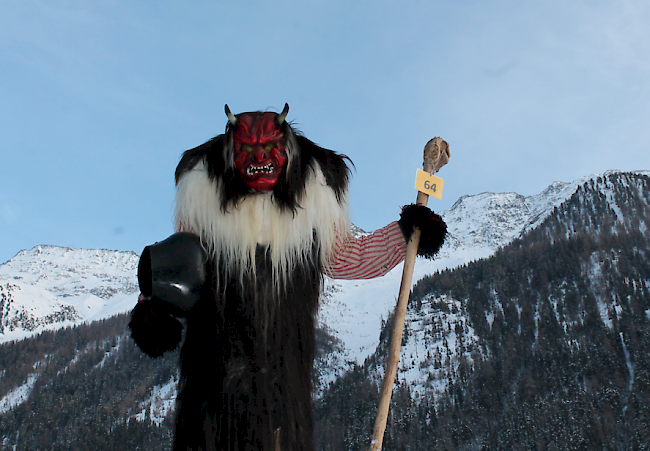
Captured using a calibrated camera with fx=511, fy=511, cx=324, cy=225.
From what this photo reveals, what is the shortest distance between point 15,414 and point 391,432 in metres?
74.3

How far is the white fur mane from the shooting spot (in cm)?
238

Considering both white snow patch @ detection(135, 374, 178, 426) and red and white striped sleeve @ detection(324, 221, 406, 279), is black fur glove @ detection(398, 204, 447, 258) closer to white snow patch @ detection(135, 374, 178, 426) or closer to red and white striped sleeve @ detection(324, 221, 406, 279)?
red and white striped sleeve @ detection(324, 221, 406, 279)

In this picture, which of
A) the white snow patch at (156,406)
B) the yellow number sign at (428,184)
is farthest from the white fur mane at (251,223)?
the white snow patch at (156,406)

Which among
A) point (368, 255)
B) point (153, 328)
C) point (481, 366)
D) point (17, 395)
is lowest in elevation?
point (153, 328)

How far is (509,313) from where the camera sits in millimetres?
105750

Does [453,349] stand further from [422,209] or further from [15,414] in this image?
[422,209]

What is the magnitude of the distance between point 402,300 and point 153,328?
1.22 metres

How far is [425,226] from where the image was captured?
2666 mm

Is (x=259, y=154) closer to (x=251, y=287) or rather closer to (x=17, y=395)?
(x=251, y=287)

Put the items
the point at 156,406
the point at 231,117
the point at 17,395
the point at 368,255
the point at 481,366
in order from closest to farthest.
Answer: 1. the point at 231,117
2. the point at 368,255
3. the point at 481,366
4. the point at 156,406
5. the point at 17,395

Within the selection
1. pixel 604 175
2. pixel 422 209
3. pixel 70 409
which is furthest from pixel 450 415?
pixel 604 175

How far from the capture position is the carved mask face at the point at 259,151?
2389 mm

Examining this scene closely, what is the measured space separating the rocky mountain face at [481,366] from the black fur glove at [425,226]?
205 ft

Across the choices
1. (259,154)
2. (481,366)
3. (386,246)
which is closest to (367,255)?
(386,246)
